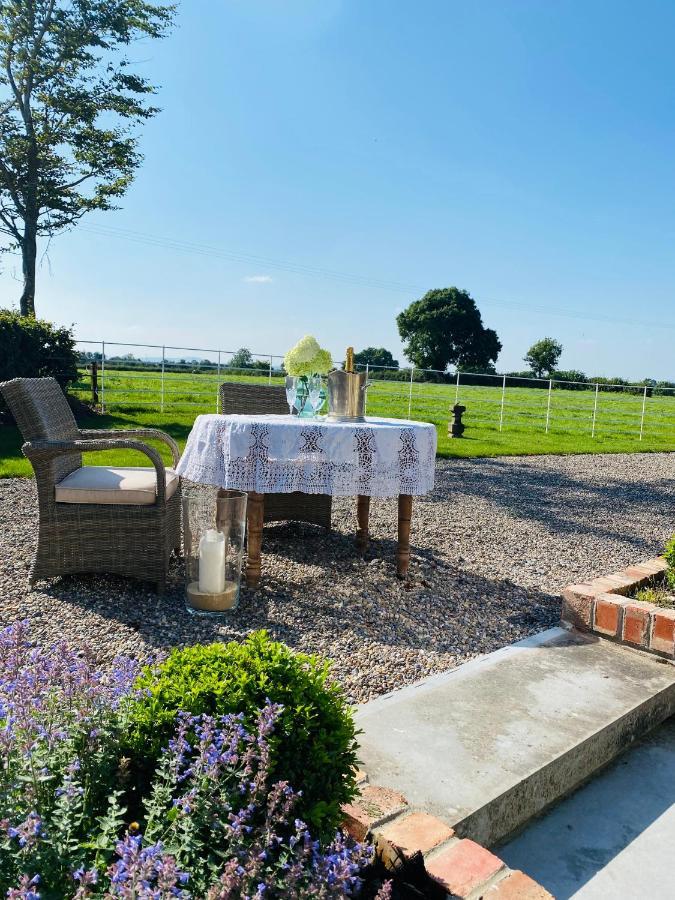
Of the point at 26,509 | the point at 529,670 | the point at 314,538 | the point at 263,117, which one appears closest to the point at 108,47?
the point at 263,117

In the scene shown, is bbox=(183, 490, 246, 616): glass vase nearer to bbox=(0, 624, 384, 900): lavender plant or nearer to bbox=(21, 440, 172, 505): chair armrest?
bbox=(21, 440, 172, 505): chair armrest

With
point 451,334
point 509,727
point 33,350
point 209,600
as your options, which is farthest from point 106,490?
point 451,334

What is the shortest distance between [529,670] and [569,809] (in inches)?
21.2

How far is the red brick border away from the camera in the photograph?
247 centimetres

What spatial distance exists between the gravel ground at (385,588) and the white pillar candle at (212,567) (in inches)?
5.9

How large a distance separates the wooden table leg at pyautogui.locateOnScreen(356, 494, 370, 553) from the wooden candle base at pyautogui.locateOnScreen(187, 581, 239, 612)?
4.02 ft

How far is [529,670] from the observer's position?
2.33 m

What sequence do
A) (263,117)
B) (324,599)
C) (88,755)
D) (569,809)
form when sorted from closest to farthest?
(88,755) → (569,809) → (324,599) → (263,117)

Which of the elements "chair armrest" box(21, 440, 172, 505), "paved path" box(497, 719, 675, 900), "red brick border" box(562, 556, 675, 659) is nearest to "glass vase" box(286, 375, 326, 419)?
"chair armrest" box(21, 440, 172, 505)

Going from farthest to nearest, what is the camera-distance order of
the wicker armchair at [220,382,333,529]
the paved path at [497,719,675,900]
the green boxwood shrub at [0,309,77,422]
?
the green boxwood shrub at [0,309,77,422]
the wicker armchair at [220,382,333,529]
the paved path at [497,719,675,900]

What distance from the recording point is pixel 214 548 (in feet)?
9.82

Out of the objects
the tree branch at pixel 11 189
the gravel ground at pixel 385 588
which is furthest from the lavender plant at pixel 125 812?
the tree branch at pixel 11 189

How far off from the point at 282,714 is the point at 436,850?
419mm

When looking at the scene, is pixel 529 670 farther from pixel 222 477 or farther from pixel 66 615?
pixel 66 615
